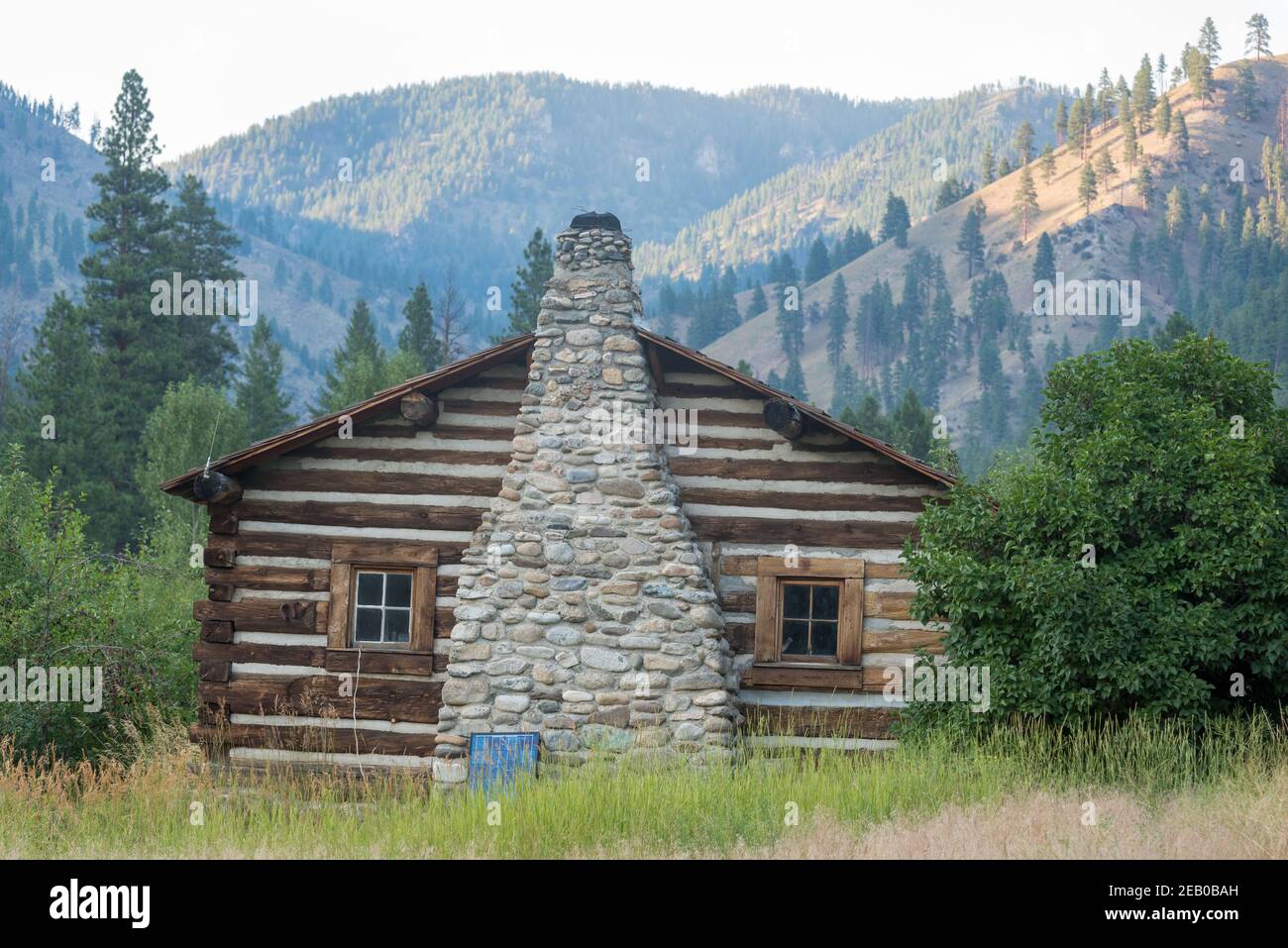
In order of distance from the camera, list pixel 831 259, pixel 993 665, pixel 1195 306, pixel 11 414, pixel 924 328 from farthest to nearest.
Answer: pixel 831 259, pixel 924 328, pixel 1195 306, pixel 11 414, pixel 993 665

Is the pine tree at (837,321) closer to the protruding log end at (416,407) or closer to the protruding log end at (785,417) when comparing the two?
the protruding log end at (785,417)

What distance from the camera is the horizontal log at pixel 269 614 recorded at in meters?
14.6

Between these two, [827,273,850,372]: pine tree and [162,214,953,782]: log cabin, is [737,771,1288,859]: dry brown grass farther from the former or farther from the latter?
[827,273,850,372]: pine tree

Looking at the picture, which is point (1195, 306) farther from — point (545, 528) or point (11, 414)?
point (545, 528)

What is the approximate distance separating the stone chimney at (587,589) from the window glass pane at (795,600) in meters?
1.13

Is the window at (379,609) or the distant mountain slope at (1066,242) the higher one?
the distant mountain slope at (1066,242)

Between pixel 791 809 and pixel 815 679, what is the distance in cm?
365

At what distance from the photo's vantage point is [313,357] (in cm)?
19212

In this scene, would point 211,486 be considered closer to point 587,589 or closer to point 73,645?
point 73,645

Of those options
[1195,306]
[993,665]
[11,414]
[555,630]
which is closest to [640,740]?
[555,630]

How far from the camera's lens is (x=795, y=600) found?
14727 mm

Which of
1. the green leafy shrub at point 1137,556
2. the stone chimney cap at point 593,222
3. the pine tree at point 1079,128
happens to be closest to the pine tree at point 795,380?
the pine tree at point 1079,128
